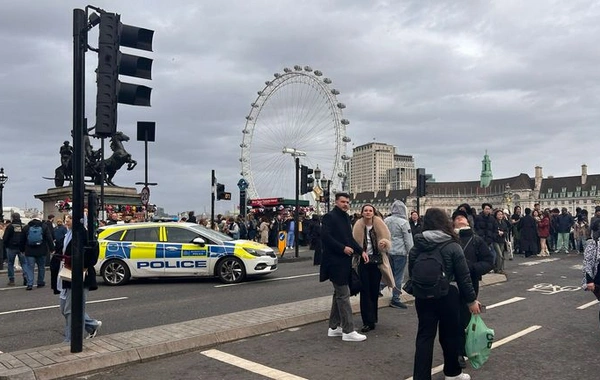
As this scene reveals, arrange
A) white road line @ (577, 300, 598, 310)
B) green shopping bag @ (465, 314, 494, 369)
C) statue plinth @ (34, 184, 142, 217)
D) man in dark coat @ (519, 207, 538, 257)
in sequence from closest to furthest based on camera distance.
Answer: green shopping bag @ (465, 314, 494, 369) < white road line @ (577, 300, 598, 310) < man in dark coat @ (519, 207, 538, 257) < statue plinth @ (34, 184, 142, 217)

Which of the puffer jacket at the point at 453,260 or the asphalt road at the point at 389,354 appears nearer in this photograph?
the puffer jacket at the point at 453,260

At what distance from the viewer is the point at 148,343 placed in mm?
6809

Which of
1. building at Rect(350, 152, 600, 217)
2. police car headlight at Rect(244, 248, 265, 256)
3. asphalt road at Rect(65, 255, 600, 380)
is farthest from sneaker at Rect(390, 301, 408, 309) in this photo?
building at Rect(350, 152, 600, 217)

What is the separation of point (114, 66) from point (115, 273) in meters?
8.69

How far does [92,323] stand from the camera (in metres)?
7.19

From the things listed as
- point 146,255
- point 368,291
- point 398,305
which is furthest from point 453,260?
point 146,255

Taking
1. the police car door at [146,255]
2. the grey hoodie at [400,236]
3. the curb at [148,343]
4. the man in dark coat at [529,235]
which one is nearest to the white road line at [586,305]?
the grey hoodie at [400,236]

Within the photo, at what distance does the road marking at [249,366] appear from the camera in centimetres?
588

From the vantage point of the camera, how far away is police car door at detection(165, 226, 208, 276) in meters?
13.9

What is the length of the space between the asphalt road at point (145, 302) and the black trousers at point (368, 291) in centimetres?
288

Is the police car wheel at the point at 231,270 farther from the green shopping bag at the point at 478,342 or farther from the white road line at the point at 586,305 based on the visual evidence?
the green shopping bag at the point at 478,342

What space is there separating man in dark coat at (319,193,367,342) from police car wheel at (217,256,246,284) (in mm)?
6742

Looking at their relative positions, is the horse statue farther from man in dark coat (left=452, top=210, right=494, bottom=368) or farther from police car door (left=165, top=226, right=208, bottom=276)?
man in dark coat (left=452, top=210, right=494, bottom=368)

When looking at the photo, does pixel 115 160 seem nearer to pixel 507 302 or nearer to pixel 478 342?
pixel 507 302
